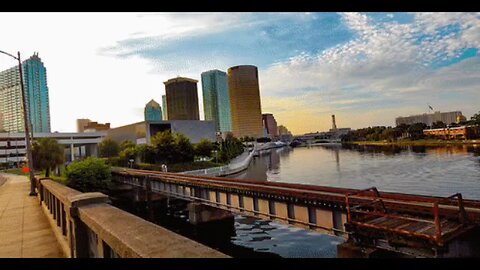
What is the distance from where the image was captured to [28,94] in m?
58.9

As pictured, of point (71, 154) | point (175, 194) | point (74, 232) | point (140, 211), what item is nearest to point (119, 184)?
point (140, 211)

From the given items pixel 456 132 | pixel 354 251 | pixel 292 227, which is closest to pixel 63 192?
pixel 354 251

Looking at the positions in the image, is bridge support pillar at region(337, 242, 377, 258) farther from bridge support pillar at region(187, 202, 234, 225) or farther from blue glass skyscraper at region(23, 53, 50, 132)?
blue glass skyscraper at region(23, 53, 50, 132)

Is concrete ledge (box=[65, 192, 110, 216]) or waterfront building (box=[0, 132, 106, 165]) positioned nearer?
concrete ledge (box=[65, 192, 110, 216])

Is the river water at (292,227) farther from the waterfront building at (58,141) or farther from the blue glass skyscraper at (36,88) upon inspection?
the waterfront building at (58,141)

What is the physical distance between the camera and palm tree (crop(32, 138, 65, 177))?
43.2 meters

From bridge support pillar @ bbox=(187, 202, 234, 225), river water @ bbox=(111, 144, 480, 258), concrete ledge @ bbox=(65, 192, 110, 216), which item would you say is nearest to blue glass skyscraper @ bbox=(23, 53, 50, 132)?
river water @ bbox=(111, 144, 480, 258)

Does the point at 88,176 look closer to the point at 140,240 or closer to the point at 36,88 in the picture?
the point at 36,88

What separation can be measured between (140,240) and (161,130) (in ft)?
401

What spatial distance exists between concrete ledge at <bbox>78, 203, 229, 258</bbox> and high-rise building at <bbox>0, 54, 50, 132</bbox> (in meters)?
21.9

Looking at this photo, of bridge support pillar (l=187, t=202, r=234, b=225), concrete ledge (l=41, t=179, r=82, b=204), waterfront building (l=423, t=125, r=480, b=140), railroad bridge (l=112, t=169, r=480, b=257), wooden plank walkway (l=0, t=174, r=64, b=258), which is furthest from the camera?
waterfront building (l=423, t=125, r=480, b=140)

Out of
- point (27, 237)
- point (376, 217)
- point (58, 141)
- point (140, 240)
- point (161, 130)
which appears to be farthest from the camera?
point (161, 130)
